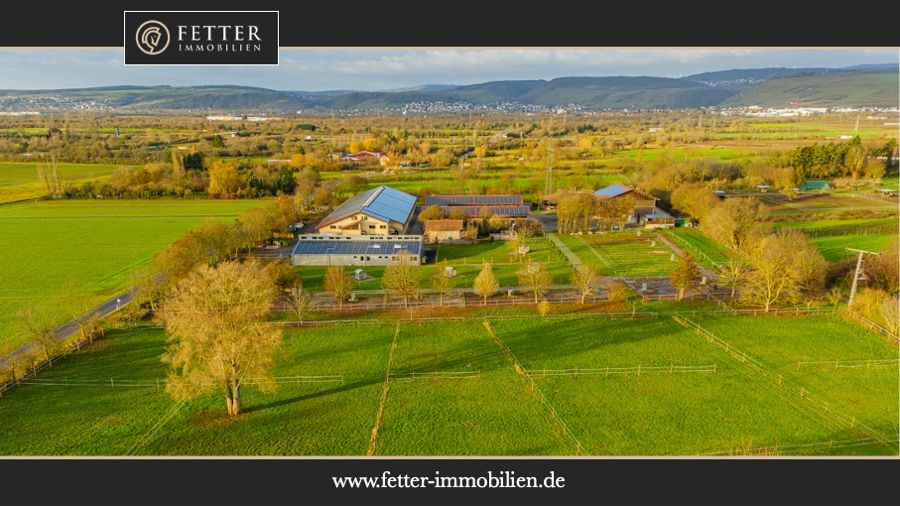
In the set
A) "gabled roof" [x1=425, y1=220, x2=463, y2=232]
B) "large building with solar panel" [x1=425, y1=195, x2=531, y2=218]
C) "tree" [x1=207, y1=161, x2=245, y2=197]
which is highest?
"tree" [x1=207, y1=161, x2=245, y2=197]

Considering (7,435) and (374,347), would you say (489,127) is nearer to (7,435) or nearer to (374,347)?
(374,347)

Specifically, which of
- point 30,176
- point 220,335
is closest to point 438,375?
point 220,335

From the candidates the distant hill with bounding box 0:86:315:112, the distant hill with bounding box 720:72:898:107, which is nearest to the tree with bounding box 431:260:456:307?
the distant hill with bounding box 0:86:315:112

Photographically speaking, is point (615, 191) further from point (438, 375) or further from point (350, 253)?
point (438, 375)

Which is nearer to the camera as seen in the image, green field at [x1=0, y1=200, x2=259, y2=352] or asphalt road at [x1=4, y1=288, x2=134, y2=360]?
asphalt road at [x1=4, y1=288, x2=134, y2=360]

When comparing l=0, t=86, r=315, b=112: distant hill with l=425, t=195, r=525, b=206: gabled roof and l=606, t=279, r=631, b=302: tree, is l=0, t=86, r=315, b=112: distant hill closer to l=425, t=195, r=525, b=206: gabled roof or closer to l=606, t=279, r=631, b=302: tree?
l=425, t=195, r=525, b=206: gabled roof
